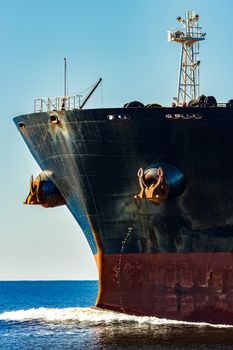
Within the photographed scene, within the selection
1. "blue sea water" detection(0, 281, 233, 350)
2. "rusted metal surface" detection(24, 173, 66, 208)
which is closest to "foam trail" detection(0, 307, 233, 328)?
"blue sea water" detection(0, 281, 233, 350)

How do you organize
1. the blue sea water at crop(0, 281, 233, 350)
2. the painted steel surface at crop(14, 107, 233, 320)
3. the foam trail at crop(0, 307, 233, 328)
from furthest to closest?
the foam trail at crop(0, 307, 233, 328), the painted steel surface at crop(14, 107, 233, 320), the blue sea water at crop(0, 281, 233, 350)

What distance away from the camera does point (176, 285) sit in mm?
34375

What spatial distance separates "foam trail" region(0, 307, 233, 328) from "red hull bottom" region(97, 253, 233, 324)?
0.25 m

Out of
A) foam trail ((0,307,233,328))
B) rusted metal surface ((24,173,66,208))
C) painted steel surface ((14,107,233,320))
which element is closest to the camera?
painted steel surface ((14,107,233,320))

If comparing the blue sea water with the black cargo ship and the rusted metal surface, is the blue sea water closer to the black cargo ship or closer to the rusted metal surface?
the black cargo ship

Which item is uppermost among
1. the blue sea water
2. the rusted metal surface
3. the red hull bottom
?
the rusted metal surface

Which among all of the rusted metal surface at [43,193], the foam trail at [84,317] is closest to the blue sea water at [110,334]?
the foam trail at [84,317]

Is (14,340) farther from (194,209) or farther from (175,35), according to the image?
(175,35)

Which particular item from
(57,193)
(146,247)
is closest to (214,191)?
(146,247)

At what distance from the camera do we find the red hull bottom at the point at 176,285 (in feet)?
112

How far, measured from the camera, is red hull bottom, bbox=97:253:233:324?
34000mm

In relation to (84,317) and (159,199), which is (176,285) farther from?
(84,317)

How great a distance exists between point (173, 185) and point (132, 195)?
1.67 metres

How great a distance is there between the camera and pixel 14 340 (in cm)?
3412
